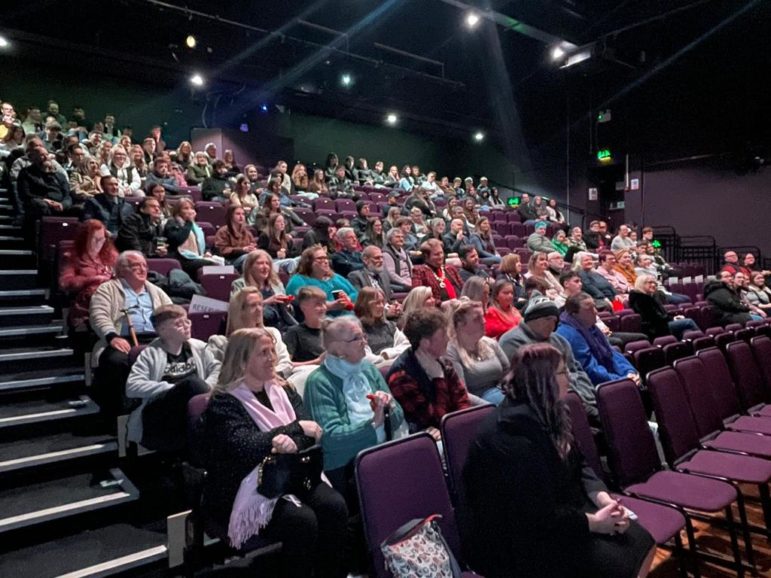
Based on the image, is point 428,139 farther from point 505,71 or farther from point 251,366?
point 251,366

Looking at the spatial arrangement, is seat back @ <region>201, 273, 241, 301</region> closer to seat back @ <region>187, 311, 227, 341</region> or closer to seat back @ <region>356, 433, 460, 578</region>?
seat back @ <region>187, 311, 227, 341</region>

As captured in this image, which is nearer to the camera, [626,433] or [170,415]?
[170,415]

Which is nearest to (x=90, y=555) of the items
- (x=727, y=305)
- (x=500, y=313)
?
(x=500, y=313)

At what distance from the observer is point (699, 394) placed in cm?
309

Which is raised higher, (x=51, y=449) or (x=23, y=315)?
(x=23, y=315)

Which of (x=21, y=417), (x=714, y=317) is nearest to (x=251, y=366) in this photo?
(x=21, y=417)

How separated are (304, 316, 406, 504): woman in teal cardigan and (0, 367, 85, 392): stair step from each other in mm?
1689

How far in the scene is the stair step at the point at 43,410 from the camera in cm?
271

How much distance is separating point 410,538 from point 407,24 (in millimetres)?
10694

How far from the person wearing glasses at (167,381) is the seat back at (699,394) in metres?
2.43

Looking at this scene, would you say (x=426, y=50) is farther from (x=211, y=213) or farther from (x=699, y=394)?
(x=699, y=394)

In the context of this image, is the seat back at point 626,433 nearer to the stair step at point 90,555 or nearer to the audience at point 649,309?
the stair step at point 90,555

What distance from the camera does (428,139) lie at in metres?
15.7

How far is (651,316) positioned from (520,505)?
4355 millimetres
